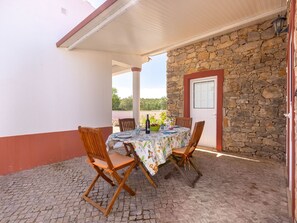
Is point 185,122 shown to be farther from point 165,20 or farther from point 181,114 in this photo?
point 165,20

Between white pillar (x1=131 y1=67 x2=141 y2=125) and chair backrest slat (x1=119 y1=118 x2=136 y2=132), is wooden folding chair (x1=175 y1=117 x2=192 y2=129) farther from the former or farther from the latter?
white pillar (x1=131 y1=67 x2=141 y2=125)

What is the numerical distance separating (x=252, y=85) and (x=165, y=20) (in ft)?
7.59

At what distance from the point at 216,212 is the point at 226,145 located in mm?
2628

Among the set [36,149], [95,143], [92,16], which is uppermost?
[92,16]

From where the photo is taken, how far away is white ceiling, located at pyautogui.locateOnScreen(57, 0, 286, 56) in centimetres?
267

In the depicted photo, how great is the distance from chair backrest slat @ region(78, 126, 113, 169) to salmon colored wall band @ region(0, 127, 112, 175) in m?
1.88

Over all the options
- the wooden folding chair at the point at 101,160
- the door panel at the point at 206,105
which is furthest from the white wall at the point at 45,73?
the door panel at the point at 206,105

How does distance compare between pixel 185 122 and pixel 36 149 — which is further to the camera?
pixel 185 122

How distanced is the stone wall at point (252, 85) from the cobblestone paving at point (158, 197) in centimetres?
77

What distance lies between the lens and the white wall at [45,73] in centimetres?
309

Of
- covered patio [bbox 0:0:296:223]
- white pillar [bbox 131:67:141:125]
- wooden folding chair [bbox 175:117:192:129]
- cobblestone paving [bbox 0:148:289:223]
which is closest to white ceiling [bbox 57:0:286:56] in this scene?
covered patio [bbox 0:0:296:223]

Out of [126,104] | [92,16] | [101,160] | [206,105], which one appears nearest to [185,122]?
[206,105]

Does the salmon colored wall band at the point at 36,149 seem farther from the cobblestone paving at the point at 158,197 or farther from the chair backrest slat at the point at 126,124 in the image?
the chair backrest slat at the point at 126,124

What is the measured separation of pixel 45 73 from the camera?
351 centimetres
